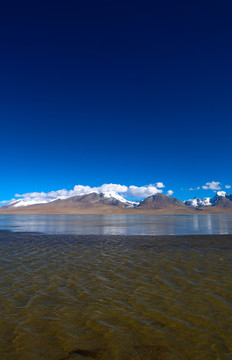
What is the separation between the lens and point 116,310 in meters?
7.55

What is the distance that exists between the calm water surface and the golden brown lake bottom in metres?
0.02

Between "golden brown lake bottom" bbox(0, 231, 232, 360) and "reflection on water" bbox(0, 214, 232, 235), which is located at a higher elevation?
"reflection on water" bbox(0, 214, 232, 235)

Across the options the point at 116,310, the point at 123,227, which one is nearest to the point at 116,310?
the point at 116,310

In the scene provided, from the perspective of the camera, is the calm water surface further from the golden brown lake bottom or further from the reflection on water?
the reflection on water

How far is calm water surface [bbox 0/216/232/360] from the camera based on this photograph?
17.9 ft

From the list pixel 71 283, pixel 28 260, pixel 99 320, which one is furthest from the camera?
pixel 28 260

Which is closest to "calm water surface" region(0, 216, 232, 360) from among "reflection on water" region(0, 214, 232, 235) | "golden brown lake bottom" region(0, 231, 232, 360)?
"golden brown lake bottom" region(0, 231, 232, 360)

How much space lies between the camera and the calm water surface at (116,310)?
17.9 feet

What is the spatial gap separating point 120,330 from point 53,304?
9.14 feet

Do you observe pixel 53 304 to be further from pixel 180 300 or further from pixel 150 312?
pixel 180 300

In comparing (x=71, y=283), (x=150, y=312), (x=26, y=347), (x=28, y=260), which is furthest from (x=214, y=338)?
(x=28, y=260)

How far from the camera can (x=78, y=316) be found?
7.10 m

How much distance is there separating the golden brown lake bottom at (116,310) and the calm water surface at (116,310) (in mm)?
22

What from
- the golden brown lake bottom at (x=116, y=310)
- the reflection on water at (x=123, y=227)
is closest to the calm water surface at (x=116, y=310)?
the golden brown lake bottom at (x=116, y=310)
